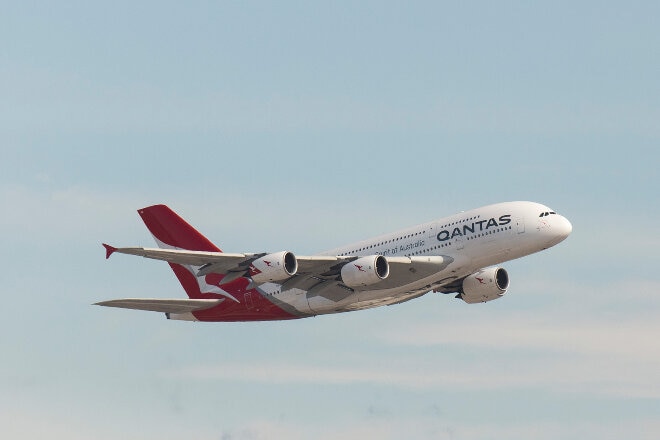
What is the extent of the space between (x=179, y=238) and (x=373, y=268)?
16917mm

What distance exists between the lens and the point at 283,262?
64.1m

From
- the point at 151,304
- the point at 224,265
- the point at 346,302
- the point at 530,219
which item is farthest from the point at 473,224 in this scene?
the point at 151,304

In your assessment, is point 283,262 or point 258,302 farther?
point 258,302

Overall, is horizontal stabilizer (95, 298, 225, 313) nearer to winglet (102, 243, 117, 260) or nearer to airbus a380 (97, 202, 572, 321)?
airbus a380 (97, 202, 572, 321)

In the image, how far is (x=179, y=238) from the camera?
77.6 metres

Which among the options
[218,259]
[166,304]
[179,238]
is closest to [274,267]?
[218,259]

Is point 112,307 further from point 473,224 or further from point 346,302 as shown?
point 473,224

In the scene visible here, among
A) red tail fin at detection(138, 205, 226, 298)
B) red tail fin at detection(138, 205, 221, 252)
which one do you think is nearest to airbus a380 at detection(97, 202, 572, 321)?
red tail fin at detection(138, 205, 226, 298)

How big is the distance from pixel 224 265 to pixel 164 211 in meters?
14.9

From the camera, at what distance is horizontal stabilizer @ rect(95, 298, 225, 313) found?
68688 millimetres

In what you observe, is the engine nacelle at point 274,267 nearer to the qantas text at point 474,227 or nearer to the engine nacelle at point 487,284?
the qantas text at point 474,227

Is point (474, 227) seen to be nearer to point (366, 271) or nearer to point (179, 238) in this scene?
point (366, 271)

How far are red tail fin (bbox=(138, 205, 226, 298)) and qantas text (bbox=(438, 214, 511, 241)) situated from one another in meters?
16.4

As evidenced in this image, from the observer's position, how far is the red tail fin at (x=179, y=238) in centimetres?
7662
